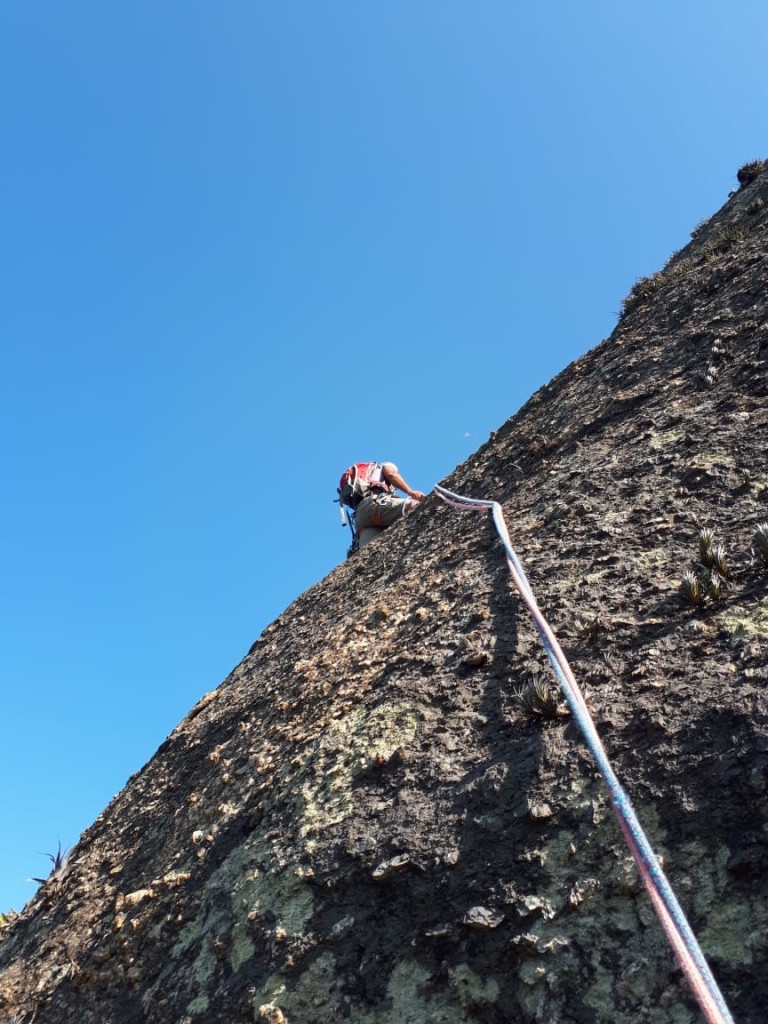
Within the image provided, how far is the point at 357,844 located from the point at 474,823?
1.80 ft

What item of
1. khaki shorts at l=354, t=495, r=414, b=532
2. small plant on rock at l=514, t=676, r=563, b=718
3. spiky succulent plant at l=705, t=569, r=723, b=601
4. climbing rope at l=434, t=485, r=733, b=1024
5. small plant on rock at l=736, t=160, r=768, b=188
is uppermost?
small plant on rock at l=736, t=160, r=768, b=188

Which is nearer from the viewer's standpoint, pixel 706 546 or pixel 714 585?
pixel 714 585

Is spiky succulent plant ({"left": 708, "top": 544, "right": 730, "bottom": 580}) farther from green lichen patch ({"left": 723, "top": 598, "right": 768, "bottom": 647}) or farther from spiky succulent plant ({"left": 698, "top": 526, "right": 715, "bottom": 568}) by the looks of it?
green lichen patch ({"left": 723, "top": 598, "right": 768, "bottom": 647})

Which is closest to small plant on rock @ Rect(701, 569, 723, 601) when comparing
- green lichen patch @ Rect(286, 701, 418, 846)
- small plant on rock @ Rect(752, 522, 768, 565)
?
small plant on rock @ Rect(752, 522, 768, 565)

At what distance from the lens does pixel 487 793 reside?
3342 mm

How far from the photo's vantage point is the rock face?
276 centimetres

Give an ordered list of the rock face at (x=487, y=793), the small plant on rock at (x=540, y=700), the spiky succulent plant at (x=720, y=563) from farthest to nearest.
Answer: the spiky succulent plant at (x=720, y=563)
the small plant on rock at (x=540, y=700)
the rock face at (x=487, y=793)

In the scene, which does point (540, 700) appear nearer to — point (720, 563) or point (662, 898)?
point (720, 563)

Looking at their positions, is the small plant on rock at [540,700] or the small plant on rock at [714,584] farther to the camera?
the small plant on rock at [714,584]

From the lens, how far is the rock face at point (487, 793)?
276 centimetres

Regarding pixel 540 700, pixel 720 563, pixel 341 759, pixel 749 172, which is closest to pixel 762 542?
pixel 720 563

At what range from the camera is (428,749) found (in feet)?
12.4

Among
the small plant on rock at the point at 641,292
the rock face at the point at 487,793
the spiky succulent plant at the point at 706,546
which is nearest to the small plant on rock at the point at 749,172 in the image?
the small plant on rock at the point at 641,292

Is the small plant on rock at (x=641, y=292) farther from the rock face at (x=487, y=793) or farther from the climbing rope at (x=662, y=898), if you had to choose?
the climbing rope at (x=662, y=898)
